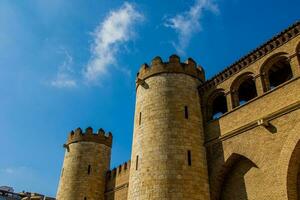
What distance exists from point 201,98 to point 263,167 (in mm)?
5322

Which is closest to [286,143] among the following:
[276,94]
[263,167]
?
[263,167]

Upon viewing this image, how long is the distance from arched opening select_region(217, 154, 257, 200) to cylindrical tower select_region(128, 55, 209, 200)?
0.78 m

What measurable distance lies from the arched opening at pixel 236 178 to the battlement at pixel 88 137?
1247 centimetres

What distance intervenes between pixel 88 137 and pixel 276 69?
14356 millimetres

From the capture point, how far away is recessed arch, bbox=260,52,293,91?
40.9ft

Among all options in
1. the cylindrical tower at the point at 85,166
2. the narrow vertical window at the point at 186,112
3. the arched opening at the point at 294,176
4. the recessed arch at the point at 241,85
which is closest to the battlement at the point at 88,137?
the cylindrical tower at the point at 85,166

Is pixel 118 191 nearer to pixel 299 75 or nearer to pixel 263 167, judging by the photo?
pixel 263 167

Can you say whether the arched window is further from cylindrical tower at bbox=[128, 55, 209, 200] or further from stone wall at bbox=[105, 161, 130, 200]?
stone wall at bbox=[105, 161, 130, 200]

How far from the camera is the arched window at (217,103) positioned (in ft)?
49.4

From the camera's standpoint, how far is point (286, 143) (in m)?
10.6

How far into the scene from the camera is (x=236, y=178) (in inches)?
494

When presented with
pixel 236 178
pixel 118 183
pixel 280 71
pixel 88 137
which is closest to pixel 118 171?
pixel 118 183

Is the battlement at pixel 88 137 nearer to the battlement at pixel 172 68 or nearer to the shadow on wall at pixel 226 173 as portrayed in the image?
the battlement at pixel 172 68

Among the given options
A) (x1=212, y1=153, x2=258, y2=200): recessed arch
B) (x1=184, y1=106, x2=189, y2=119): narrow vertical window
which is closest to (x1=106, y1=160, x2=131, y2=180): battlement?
(x1=184, y1=106, x2=189, y2=119): narrow vertical window
